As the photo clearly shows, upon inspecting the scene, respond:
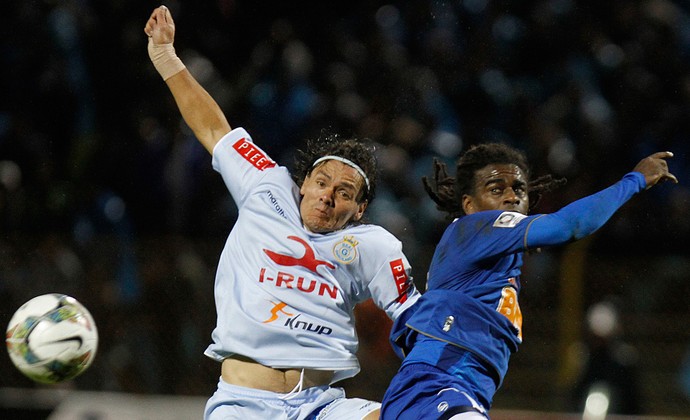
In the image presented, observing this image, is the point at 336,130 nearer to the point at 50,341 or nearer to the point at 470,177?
the point at 470,177

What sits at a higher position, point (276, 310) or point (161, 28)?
point (161, 28)

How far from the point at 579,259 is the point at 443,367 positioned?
3556mm

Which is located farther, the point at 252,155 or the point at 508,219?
the point at 252,155

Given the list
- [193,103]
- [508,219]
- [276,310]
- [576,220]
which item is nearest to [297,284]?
[276,310]

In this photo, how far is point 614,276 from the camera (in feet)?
21.6

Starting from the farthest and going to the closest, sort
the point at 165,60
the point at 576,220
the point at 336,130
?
the point at 336,130
the point at 165,60
the point at 576,220

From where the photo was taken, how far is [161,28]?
14.5 feet

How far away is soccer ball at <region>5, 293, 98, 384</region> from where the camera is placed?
12.8 ft

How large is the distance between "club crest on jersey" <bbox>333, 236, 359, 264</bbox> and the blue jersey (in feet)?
1.25

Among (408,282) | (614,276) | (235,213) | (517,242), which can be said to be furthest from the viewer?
(235,213)

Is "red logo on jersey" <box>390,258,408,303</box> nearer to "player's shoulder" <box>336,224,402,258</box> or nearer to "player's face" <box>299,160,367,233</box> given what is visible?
"player's shoulder" <box>336,224,402,258</box>

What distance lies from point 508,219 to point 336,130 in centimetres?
456

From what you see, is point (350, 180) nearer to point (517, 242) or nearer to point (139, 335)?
point (517, 242)

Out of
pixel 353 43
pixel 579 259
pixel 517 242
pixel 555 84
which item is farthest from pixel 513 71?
pixel 517 242
